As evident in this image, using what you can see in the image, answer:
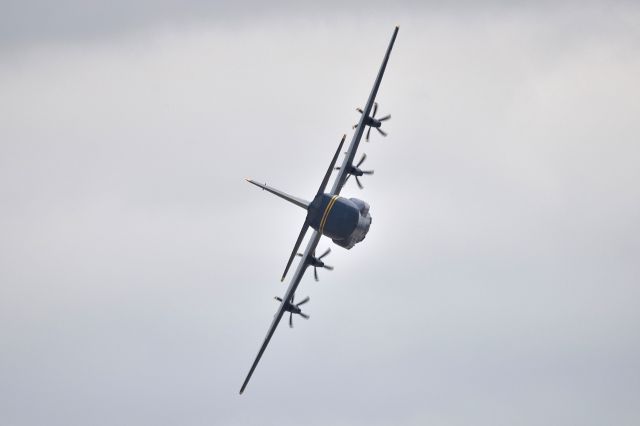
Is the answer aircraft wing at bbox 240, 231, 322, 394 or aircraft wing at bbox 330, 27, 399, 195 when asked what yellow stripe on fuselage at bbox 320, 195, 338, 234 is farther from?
aircraft wing at bbox 240, 231, 322, 394

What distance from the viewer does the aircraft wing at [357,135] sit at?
153625 millimetres

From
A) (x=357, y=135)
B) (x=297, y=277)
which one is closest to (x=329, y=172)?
(x=357, y=135)

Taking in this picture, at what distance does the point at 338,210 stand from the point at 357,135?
11930 mm

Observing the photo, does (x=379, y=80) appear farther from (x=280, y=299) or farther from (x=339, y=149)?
(x=280, y=299)

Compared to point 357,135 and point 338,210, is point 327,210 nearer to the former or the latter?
point 338,210

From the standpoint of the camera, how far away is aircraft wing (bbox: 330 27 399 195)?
154 m

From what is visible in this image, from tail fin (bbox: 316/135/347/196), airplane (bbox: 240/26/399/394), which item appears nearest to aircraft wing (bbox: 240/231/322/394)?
airplane (bbox: 240/26/399/394)

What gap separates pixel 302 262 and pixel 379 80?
20821 mm

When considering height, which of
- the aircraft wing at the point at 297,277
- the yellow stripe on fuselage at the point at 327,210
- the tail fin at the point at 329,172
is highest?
the tail fin at the point at 329,172

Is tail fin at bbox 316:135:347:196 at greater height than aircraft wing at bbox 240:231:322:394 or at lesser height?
greater

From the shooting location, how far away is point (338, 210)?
147500 millimetres

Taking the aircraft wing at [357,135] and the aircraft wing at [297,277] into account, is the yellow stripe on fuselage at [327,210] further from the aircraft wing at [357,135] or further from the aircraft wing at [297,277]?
the aircraft wing at [297,277]

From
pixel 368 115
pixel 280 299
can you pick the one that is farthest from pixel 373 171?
pixel 280 299

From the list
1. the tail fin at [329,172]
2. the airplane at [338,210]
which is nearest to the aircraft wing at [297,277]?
the airplane at [338,210]
